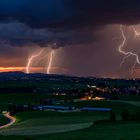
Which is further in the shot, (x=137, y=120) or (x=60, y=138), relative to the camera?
(x=137, y=120)

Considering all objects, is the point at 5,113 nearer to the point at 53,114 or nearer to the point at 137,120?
the point at 53,114

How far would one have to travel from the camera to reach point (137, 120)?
350 feet

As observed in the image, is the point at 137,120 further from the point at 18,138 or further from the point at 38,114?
the point at 38,114

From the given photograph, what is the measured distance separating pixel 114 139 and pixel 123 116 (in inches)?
1903

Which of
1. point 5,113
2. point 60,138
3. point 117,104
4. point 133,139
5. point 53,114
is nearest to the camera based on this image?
point 133,139

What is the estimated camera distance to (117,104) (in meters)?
191

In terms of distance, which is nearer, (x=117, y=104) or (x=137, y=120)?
(x=137, y=120)

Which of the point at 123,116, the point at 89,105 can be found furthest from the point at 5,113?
the point at 123,116

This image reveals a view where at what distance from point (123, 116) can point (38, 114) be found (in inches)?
1844

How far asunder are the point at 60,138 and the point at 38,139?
385 centimetres

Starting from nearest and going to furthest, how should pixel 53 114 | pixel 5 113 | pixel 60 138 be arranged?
pixel 60 138 < pixel 53 114 < pixel 5 113

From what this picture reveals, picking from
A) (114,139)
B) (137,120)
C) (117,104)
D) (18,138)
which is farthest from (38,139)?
(117,104)

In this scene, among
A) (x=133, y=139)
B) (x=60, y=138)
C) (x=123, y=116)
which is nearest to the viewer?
(x=133, y=139)

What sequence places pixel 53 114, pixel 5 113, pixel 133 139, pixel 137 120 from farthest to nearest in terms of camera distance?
pixel 5 113, pixel 53 114, pixel 137 120, pixel 133 139
